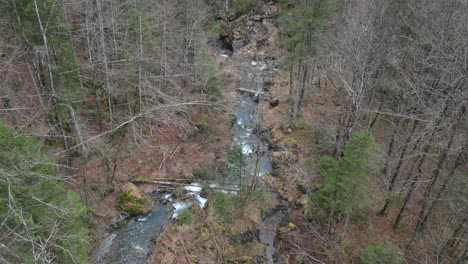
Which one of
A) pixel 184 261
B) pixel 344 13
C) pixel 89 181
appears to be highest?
pixel 344 13

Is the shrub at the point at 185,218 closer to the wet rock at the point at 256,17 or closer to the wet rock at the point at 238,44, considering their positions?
the wet rock at the point at 238,44

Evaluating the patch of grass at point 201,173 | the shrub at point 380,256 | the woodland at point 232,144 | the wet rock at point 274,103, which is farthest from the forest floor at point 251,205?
the shrub at point 380,256

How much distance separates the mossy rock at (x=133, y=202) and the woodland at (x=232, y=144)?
0.07 meters

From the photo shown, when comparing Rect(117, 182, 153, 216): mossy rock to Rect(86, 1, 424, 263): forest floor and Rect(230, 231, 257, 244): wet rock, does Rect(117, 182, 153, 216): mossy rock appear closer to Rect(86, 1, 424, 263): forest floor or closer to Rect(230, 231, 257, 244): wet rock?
Rect(86, 1, 424, 263): forest floor

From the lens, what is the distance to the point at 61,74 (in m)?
14.0

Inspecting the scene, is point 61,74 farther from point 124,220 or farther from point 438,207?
point 438,207

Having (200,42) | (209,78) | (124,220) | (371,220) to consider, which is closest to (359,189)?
(371,220)

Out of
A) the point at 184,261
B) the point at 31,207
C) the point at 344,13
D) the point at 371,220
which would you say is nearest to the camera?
the point at 31,207

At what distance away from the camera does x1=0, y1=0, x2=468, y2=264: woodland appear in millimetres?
11445

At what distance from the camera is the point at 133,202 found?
1633 centimetres

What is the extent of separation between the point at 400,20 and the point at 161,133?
50.1 ft

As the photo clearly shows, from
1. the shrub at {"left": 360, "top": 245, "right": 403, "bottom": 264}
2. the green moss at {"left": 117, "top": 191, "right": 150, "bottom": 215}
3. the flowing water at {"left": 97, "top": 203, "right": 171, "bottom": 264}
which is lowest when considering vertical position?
the flowing water at {"left": 97, "top": 203, "right": 171, "bottom": 264}

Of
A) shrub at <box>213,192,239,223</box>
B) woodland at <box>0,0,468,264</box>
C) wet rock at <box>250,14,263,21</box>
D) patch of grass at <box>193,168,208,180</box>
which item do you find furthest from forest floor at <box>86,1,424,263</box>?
wet rock at <box>250,14,263,21</box>

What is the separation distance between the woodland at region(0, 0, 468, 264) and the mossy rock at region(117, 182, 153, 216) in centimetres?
7
